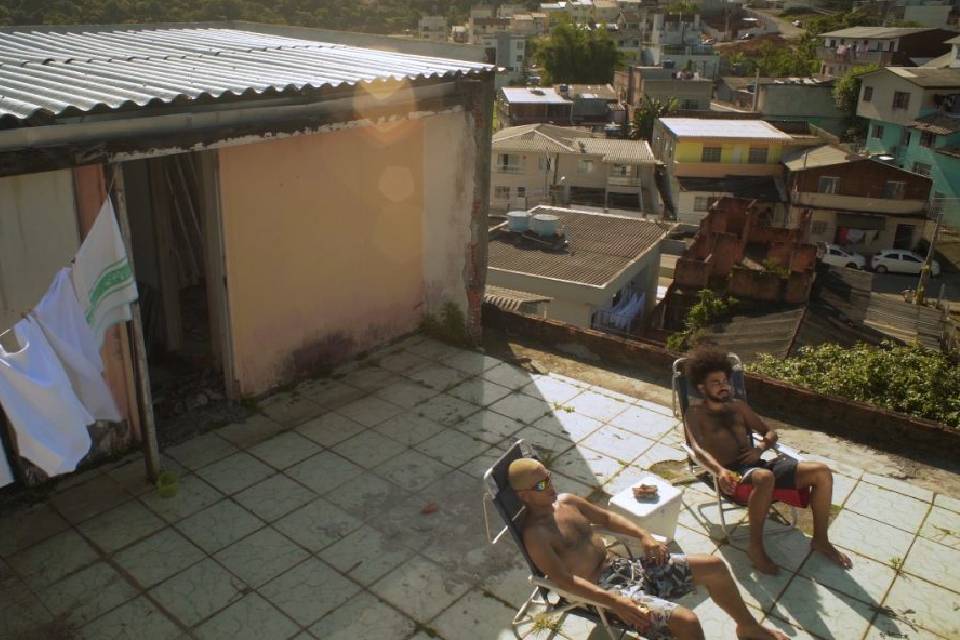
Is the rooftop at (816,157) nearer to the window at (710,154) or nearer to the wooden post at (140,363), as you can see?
the window at (710,154)

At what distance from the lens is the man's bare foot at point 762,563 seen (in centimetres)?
503

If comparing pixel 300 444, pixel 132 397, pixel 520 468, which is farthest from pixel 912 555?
pixel 132 397

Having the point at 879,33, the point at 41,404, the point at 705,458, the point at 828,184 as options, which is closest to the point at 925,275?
the point at 828,184

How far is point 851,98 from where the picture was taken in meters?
47.1

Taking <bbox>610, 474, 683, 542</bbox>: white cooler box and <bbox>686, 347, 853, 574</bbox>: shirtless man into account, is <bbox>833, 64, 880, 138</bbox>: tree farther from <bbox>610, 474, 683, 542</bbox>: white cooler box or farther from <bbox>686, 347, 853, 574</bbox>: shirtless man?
<bbox>610, 474, 683, 542</bbox>: white cooler box

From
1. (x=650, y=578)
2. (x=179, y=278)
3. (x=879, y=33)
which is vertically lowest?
(x=650, y=578)

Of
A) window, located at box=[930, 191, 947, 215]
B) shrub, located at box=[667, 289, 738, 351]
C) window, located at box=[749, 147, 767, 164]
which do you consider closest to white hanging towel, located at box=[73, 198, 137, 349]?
shrub, located at box=[667, 289, 738, 351]

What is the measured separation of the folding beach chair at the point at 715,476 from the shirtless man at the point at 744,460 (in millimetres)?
49

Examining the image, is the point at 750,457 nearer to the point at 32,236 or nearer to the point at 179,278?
the point at 32,236

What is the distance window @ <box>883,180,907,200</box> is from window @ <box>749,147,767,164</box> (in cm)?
591

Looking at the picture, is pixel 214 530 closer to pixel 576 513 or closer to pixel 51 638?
pixel 51 638

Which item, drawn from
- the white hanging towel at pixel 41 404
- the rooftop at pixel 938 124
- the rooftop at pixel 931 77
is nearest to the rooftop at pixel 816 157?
the rooftop at pixel 938 124

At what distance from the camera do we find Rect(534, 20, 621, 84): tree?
219ft

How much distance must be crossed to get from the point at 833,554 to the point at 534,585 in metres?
2.20
